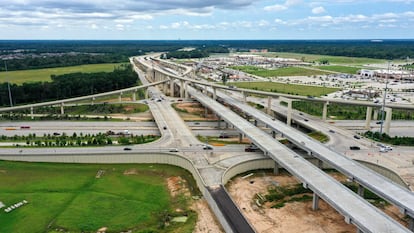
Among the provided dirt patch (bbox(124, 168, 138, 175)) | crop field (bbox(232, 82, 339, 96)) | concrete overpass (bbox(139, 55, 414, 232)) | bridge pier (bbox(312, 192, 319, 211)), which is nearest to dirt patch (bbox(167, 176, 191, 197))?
dirt patch (bbox(124, 168, 138, 175))

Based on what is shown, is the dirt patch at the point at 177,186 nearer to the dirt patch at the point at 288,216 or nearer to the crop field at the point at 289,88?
the dirt patch at the point at 288,216

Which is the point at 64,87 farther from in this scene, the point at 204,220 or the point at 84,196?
the point at 204,220

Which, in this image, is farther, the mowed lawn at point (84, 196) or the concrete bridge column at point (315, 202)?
the concrete bridge column at point (315, 202)

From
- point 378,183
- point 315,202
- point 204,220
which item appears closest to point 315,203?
point 315,202

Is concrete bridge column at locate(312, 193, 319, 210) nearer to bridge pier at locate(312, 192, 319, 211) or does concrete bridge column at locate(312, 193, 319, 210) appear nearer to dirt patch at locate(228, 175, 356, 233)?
bridge pier at locate(312, 192, 319, 211)

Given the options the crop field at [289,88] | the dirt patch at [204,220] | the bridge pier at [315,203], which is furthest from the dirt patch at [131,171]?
the crop field at [289,88]

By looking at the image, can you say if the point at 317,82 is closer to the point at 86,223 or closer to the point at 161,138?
the point at 161,138

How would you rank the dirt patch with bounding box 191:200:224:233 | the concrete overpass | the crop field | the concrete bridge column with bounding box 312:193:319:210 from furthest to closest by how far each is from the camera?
the crop field < the concrete bridge column with bounding box 312:193:319:210 < the dirt patch with bounding box 191:200:224:233 < the concrete overpass
